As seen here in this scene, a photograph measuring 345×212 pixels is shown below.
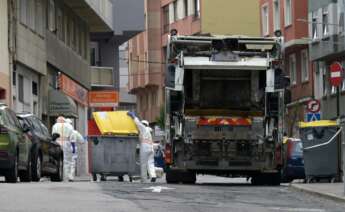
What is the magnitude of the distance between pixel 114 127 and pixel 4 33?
7007 millimetres

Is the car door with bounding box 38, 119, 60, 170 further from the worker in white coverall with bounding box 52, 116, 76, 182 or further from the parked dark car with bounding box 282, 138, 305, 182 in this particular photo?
the parked dark car with bounding box 282, 138, 305, 182

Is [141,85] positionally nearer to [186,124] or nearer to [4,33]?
[4,33]

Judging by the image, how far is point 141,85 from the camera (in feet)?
284

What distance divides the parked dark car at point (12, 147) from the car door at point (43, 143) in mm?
1001

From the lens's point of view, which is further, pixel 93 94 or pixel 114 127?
pixel 93 94

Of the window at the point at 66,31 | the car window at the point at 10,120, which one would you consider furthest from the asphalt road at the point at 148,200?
the window at the point at 66,31

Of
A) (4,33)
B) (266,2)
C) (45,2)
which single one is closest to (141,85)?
(266,2)

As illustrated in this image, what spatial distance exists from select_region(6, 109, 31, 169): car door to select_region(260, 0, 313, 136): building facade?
104 feet

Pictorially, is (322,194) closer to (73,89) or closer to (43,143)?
(43,143)

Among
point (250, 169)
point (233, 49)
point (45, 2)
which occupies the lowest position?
point (250, 169)

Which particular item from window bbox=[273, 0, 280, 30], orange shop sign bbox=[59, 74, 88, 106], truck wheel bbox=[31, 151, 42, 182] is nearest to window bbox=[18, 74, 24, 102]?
orange shop sign bbox=[59, 74, 88, 106]

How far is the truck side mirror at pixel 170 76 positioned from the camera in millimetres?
22797

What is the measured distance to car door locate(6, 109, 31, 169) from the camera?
2195 cm

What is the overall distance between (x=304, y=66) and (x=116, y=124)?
1257 inches
